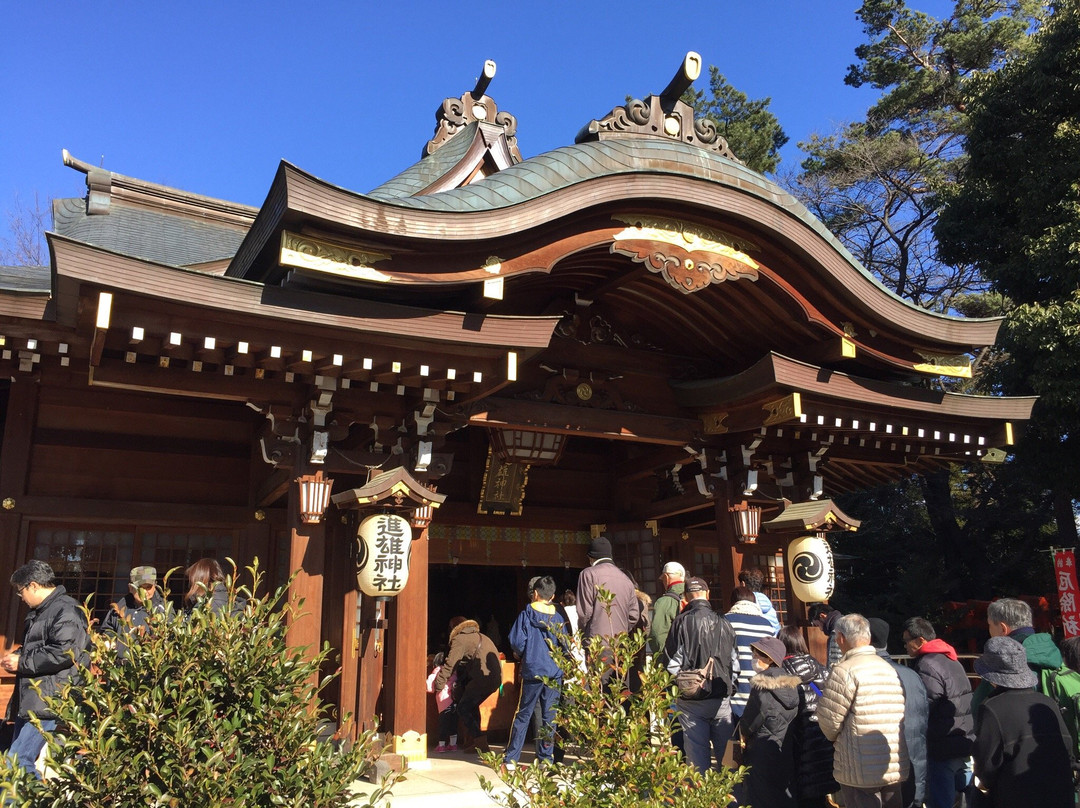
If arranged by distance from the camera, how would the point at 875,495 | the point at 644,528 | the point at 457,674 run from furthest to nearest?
the point at 875,495 → the point at 644,528 → the point at 457,674

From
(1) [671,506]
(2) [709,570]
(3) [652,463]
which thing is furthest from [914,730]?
(2) [709,570]

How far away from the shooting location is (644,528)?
33.5 ft

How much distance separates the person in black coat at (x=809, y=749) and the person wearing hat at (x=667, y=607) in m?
1.36

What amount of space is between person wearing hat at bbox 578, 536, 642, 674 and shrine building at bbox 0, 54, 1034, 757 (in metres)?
1.39

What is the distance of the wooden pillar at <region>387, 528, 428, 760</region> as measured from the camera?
6652 mm

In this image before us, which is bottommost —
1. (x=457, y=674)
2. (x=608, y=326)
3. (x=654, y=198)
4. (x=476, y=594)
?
(x=457, y=674)

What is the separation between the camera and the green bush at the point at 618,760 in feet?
10.6

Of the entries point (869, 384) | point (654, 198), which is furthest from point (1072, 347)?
point (654, 198)

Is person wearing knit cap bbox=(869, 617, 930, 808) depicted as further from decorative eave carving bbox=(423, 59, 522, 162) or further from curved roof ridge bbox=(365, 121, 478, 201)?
decorative eave carving bbox=(423, 59, 522, 162)

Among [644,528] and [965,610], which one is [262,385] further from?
[965,610]

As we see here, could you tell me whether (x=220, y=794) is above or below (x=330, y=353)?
below

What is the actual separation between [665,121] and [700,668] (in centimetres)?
549

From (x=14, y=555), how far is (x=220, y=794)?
5480 millimetres

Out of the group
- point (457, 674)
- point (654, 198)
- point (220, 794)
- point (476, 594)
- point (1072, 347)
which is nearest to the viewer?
point (220, 794)
